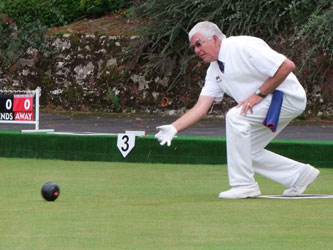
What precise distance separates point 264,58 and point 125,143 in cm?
331

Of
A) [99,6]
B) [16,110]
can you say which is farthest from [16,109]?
[99,6]

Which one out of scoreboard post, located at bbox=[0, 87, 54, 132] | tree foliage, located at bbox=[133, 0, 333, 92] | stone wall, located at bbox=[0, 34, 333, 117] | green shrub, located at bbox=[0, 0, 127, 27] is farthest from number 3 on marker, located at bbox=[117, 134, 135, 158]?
green shrub, located at bbox=[0, 0, 127, 27]

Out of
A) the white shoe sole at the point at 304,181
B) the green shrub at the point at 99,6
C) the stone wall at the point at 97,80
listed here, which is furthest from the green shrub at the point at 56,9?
the white shoe sole at the point at 304,181

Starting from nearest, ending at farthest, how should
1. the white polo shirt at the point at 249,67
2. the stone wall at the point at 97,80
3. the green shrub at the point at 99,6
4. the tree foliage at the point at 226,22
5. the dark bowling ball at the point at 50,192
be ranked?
1. the dark bowling ball at the point at 50,192
2. the white polo shirt at the point at 249,67
3. the tree foliage at the point at 226,22
4. the stone wall at the point at 97,80
5. the green shrub at the point at 99,6

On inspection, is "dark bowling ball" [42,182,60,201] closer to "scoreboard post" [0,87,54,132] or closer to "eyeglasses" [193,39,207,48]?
"eyeglasses" [193,39,207,48]

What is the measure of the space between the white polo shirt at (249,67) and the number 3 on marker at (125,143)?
9.36ft

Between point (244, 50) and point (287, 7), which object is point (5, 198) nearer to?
point (244, 50)

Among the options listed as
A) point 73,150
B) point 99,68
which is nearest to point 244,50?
point 73,150

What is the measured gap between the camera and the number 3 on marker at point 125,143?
842 cm

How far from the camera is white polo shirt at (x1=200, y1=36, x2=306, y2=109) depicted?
5.39m

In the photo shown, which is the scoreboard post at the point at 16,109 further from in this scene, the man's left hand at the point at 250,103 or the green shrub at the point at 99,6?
the green shrub at the point at 99,6

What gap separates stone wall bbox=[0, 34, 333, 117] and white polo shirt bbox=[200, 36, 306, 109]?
9010mm

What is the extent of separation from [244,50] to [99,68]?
408 inches

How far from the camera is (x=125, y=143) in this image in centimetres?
848
